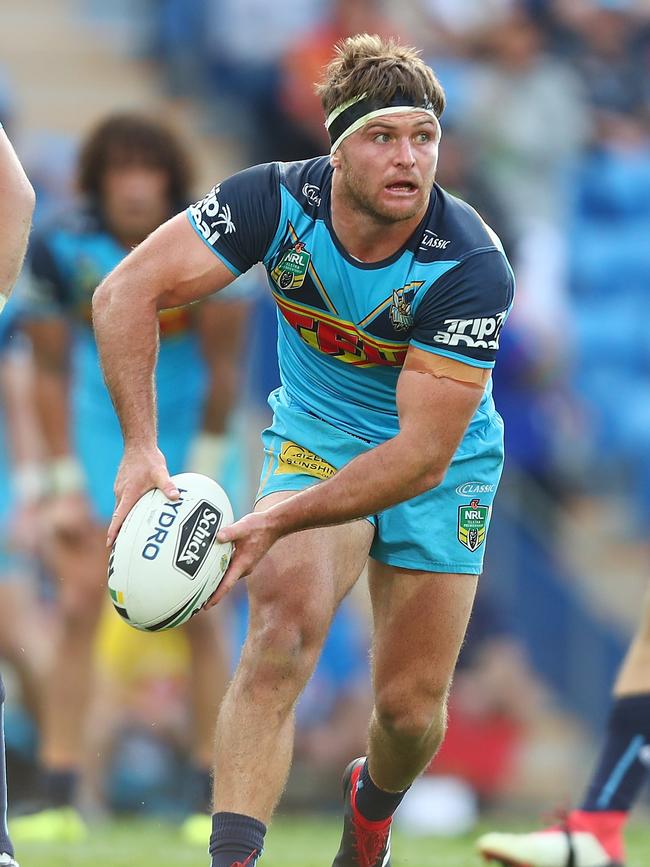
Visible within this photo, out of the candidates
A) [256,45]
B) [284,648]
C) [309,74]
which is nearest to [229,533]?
[284,648]

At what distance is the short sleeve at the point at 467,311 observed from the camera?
4.60 meters

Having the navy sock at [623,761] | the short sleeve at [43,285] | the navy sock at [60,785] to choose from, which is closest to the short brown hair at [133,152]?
the short sleeve at [43,285]

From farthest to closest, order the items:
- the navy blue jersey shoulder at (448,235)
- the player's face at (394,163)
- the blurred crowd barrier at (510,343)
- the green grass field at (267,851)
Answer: the blurred crowd barrier at (510,343) → the green grass field at (267,851) → the navy blue jersey shoulder at (448,235) → the player's face at (394,163)

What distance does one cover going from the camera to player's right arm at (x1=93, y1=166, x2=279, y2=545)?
4.58m

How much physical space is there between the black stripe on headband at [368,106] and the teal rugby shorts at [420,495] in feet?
3.02

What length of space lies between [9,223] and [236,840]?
1693 millimetres

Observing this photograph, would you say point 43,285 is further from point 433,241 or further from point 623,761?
point 623,761

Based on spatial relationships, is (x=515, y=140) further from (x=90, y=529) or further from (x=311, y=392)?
(x=311, y=392)

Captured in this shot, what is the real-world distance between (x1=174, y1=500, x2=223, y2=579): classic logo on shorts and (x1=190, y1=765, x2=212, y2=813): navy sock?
2.85 meters

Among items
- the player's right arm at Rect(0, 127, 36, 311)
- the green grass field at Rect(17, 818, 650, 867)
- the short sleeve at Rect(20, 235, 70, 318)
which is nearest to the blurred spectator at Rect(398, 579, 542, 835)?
the green grass field at Rect(17, 818, 650, 867)

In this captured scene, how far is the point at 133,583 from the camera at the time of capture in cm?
428

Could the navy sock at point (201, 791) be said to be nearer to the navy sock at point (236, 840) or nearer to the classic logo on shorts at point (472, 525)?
the classic logo on shorts at point (472, 525)

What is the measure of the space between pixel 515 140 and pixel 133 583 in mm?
10006

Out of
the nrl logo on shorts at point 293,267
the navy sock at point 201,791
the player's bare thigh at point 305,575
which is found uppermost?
the nrl logo on shorts at point 293,267
